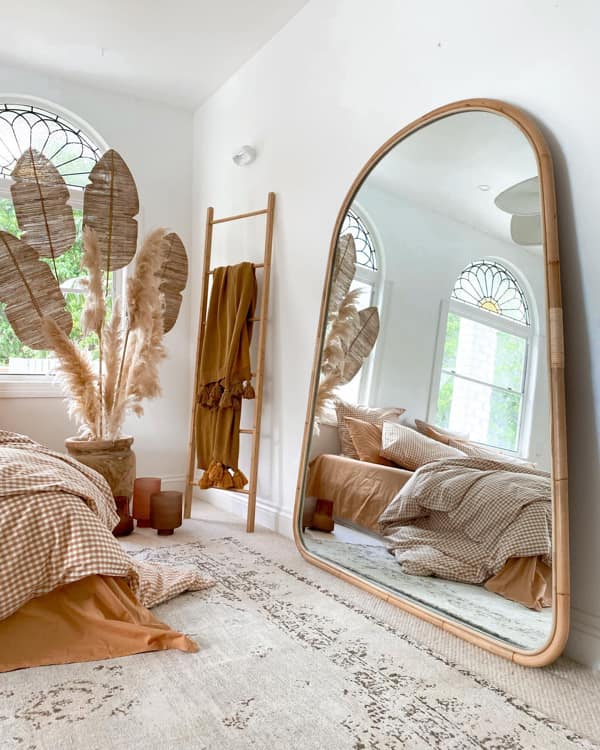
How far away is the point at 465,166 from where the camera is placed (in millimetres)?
2166

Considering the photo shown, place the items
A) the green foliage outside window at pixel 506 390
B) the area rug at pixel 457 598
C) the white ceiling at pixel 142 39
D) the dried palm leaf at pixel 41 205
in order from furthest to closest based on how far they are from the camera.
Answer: the dried palm leaf at pixel 41 205, the white ceiling at pixel 142 39, the green foliage outside window at pixel 506 390, the area rug at pixel 457 598

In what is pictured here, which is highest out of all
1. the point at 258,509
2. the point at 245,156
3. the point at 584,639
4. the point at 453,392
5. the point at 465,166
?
the point at 245,156

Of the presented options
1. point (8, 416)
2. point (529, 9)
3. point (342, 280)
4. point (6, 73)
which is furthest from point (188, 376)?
point (529, 9)

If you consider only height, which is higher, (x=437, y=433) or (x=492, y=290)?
(x=492, y=290)

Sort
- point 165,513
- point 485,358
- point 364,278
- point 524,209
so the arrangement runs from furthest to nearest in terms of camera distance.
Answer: point 165,513, point 364,278, point 485,358, point 524,209

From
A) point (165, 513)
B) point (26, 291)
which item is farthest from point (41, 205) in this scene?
point (165, 513)

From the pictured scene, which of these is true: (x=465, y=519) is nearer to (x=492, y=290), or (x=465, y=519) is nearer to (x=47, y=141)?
(x=492, y=290)

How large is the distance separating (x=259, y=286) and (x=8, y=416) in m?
1.66

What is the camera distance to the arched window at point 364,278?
96.9 inches

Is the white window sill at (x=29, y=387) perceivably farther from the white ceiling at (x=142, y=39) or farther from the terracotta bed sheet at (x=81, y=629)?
the terracotta bed sheet at (x=81, y=629)

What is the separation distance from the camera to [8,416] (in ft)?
11.8

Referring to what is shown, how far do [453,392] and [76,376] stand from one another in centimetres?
207

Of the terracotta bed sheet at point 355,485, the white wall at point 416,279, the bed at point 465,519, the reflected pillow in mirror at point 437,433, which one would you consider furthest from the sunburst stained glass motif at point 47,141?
the reflected pillow in mirror at point 437,433

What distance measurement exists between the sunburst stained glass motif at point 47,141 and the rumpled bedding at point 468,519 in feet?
9.77
